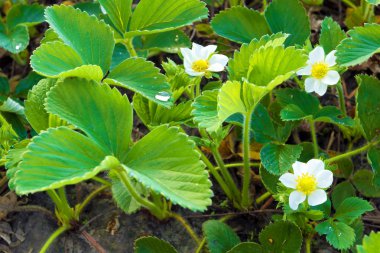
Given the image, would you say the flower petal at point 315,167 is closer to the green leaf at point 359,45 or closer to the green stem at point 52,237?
the green leaf at point 359,45

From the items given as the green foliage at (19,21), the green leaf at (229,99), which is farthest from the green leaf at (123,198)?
the green foliage at (19,21)

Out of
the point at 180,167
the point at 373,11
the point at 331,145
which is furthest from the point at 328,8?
the point at 180,167

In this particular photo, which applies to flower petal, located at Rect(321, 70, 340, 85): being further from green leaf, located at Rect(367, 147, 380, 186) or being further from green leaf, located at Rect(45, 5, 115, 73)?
green leaf, located at Rect(45, 5, 115, 73)

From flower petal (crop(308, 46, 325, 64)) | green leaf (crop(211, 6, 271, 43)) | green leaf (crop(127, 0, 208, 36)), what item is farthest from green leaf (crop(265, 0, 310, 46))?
green leaf (crop(127, 0, 208, 36))

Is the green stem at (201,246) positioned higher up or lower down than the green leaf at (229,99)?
lower down

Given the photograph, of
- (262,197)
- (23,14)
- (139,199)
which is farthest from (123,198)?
(23,14)

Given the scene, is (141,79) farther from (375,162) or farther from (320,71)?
(375,162)

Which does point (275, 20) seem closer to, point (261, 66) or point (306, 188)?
point (261, 66)
